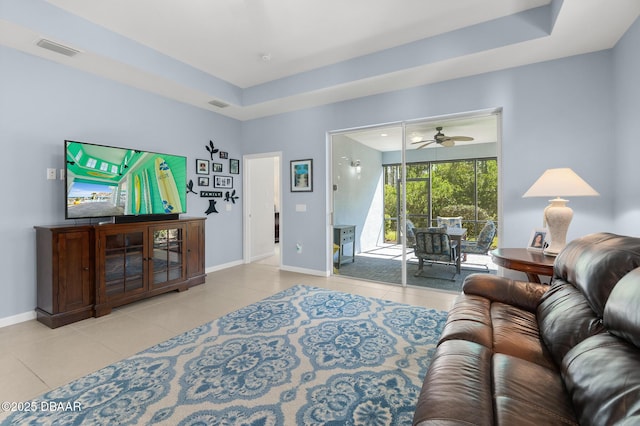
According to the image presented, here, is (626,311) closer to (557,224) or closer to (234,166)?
(557,224)

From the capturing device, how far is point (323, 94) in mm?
4320

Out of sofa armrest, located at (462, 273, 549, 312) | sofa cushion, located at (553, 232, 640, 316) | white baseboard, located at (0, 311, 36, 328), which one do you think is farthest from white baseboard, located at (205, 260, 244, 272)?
sofa cushion, located at (553, 232, 640, 316)

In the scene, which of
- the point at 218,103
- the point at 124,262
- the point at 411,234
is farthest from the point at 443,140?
the point at 124,262

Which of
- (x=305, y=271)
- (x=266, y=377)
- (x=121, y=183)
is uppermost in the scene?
(x=121, y=183)

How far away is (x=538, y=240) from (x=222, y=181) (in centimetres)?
474

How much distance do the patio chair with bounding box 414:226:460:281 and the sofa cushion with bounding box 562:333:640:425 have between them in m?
2.98

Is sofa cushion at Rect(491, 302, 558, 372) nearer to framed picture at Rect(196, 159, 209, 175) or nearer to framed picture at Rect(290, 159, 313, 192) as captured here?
framed picture at Rect(290, 159, 313, 192)

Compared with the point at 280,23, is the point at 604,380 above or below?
below

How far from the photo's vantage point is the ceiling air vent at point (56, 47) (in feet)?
9.37

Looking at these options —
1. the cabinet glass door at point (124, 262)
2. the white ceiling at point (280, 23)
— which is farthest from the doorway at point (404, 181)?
the cabinet glass door at point (124, 262)

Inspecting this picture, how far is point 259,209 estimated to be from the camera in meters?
6.33

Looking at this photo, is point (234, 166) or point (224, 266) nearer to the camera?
point (224, 266)

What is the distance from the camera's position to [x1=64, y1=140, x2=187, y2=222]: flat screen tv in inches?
123

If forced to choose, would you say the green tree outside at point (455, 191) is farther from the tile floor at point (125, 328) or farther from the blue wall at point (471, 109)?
the tile floor at point (125, 328)
